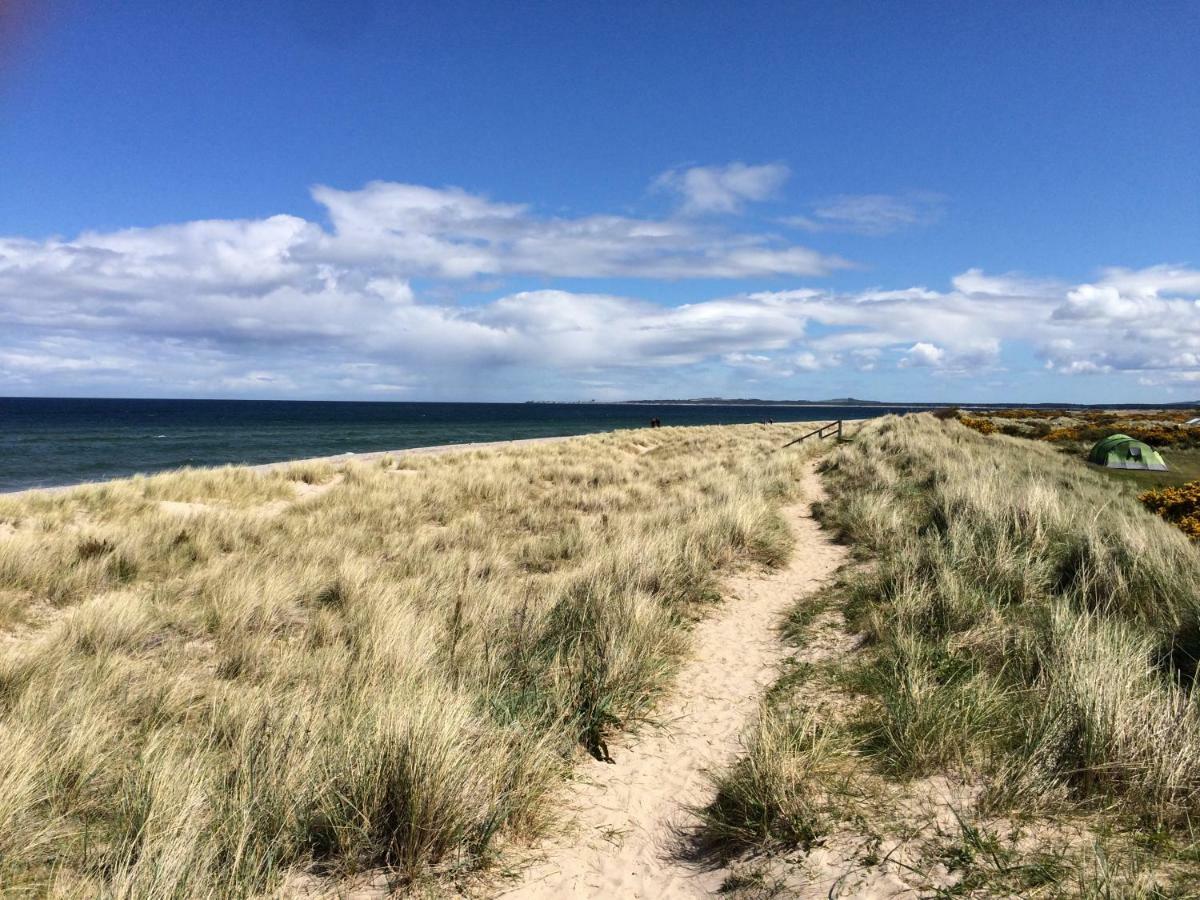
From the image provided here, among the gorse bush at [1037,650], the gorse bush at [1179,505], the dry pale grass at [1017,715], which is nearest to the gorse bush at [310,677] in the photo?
the dry pale grass at [1017,715]

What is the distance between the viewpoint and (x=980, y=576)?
281 inches

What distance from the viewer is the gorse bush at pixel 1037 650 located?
335 cm

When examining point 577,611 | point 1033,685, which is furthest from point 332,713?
point 1033,685

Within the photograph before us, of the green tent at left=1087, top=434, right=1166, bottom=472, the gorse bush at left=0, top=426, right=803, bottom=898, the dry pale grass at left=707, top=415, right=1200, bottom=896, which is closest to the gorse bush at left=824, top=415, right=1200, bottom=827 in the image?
the dry pale grass at left=707, top=415, right=1200, bottom=896

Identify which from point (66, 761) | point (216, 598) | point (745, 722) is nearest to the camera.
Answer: point (66, 761)

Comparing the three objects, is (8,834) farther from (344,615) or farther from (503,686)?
(344,615)

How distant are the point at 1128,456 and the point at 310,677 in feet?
78.8

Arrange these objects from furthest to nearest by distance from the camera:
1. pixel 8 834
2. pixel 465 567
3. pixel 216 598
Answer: pixel 465 567 → pixel 216 598 → pixel 8 834

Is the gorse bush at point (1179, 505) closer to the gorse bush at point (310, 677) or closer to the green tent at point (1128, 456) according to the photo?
the gorse bush at point (310, 677)

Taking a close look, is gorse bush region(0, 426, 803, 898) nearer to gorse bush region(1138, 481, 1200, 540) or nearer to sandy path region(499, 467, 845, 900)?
sandy path region(499, 467, 845, 900)

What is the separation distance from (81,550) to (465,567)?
6325 mm

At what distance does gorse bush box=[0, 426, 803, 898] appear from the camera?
10.5 feet

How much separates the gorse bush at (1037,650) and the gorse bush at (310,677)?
2.17m

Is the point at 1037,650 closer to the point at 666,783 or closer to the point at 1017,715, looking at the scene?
the point at 1017,715
